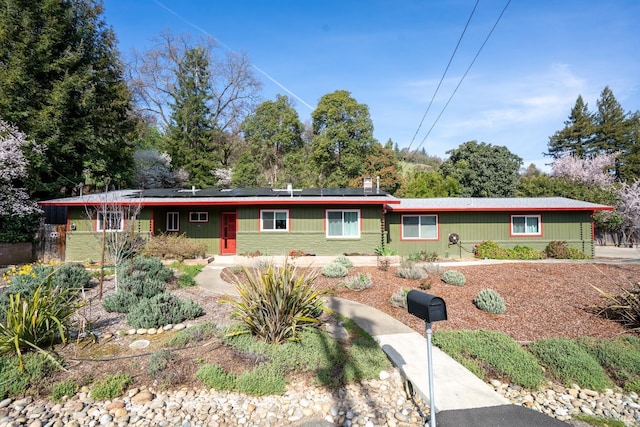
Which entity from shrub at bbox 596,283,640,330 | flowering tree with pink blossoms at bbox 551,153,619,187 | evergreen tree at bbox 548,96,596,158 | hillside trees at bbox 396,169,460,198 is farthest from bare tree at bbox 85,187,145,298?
evergreen tree at bbox 548,96,596,158

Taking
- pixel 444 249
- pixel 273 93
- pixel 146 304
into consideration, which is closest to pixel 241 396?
pixel 146 304

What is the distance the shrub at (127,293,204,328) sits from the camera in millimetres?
5715

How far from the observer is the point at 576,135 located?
38.8 m

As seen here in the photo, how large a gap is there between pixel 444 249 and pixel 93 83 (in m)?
21.0

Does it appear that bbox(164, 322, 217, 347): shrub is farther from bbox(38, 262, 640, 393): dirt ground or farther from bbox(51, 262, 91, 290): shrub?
bbox(51, 262, 91, 290): shrub

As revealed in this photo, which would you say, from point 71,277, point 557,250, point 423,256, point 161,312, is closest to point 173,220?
point 71,277

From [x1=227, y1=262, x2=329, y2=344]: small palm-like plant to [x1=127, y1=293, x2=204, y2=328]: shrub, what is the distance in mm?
1592

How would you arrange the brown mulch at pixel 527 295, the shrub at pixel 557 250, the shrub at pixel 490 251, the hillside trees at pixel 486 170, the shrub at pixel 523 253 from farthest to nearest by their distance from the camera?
the hillside trees at pixel 486 170, the shrub at pixel 490 251, the shrub at pixel 523 253, the shrub at pixel 557 250, the brown mulch at pixel 527 295

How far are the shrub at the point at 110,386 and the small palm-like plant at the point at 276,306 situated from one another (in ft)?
4.83

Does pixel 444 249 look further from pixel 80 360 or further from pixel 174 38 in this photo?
pixel 174 38

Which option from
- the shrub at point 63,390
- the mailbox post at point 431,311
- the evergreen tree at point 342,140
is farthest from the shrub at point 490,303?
the evergreen tree at point 342,140

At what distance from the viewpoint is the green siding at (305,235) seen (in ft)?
45.7

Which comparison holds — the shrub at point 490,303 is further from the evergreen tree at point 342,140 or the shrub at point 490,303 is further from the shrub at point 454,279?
the evergreen tree at point 342,140

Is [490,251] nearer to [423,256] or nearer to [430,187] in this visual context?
[423,256]
